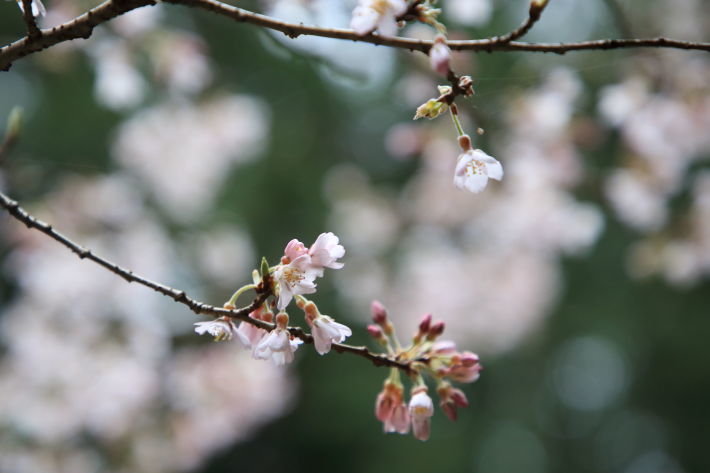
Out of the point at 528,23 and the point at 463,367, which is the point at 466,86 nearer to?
the point at 528,23

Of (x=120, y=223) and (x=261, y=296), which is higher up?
(x=120, y=223)

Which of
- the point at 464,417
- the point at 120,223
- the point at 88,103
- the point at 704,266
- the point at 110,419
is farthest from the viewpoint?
the point at 464,417

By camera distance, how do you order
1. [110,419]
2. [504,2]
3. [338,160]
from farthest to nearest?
[338,160], [110,419], [504,2]

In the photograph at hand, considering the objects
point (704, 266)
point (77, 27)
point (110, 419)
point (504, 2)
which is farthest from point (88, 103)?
point (77, 27)

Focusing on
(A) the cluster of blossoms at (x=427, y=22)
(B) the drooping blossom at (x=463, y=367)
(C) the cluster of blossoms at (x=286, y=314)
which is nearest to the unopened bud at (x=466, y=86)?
(A) the cluster of blossoms at (x=427, y=22)

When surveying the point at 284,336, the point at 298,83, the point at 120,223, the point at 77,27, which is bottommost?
the point at 284,336

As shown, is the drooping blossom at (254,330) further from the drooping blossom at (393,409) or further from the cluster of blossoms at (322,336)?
the drooping blossom at (393,409)

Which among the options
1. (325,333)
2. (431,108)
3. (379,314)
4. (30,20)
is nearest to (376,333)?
(379,314)

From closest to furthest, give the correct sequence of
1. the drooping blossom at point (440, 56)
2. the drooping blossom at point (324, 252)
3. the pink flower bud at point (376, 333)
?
the drooping blossom at point (440, 56) → the drooping blossom at point (324, 252) → the pink flower bud at point (376, 333)

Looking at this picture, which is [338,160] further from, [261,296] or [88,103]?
[261,296]
